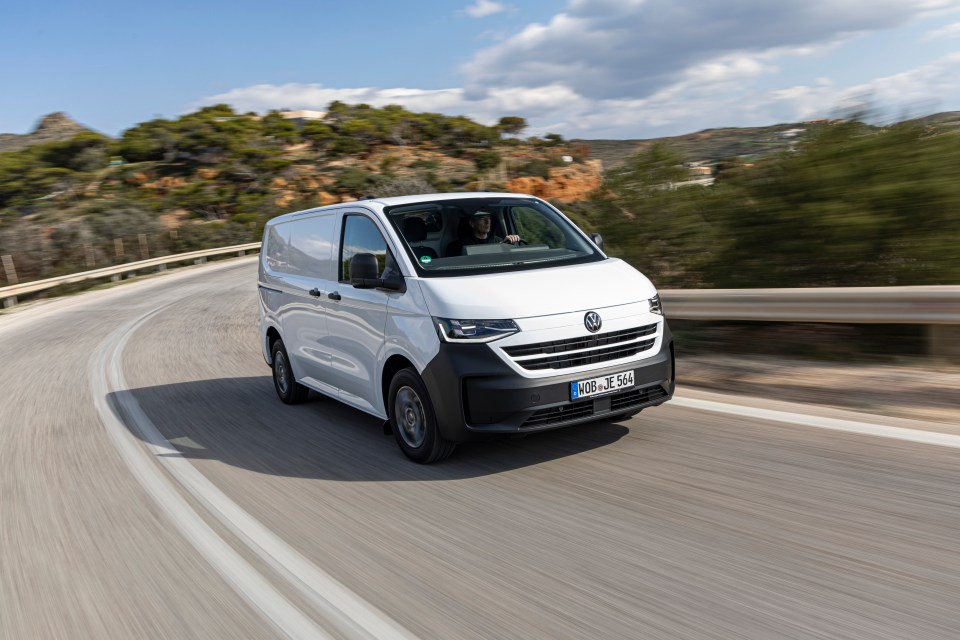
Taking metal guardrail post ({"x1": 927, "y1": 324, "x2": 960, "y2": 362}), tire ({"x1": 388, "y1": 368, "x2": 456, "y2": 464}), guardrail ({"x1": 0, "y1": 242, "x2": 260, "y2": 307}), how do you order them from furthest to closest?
guardrail ({"x1": 0, "y1": 242, "x2": 260, "y2": 307}) < metal guardrail post ({"x1": 927, "y1": 324, "x2": 960, "y2": 362}) < tire ({"x1": 388, "y1": 368, "x2": 456, "y2": 464})

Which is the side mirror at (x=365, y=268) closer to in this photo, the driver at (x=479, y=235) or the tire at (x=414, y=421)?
the driver at (x=479, y=235)

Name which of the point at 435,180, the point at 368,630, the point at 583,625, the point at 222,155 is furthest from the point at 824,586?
the point at 222,155

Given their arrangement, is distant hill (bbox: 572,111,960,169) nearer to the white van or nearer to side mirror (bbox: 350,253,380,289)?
the white van

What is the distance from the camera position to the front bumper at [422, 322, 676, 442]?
503 cm

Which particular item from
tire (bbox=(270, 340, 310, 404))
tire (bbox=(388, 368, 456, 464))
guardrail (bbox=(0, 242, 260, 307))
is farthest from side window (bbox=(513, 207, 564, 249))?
guardrail (bbox=(0, 242, 260, 307))

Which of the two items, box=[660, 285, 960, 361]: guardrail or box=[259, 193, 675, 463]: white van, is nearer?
box=[259, 193, 675, 463]: white van

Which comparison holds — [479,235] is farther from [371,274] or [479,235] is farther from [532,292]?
[532,292]

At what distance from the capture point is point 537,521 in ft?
14.5

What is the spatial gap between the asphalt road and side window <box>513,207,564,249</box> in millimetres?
1425

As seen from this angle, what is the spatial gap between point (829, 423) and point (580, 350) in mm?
1813

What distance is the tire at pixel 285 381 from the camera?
805cm

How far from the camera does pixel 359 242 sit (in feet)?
21.2

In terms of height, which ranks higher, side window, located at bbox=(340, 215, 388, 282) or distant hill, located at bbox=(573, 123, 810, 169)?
distant hill, located at bbox=(573, 123, 810, 169)

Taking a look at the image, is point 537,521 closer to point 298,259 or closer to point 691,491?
point 691,491
